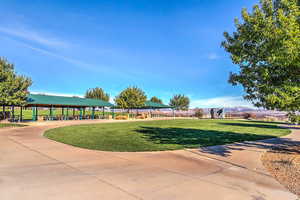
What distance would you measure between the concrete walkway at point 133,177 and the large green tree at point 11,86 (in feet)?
48.7

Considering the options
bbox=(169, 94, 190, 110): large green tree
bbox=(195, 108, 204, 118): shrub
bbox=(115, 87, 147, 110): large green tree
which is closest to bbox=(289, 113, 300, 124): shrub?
bbox=(115, 87, 147, 110): large green tree

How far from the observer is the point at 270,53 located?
17.1 feet

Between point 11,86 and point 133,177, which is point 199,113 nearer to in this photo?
point 11,86

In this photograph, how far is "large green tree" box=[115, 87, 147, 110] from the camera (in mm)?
37281

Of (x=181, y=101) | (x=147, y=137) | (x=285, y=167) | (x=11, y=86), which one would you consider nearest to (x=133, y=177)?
(x=285, y=167)

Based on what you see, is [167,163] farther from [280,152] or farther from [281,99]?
[280,152]

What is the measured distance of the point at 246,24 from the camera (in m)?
6.06

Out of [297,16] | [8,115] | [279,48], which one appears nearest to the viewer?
[279,48]

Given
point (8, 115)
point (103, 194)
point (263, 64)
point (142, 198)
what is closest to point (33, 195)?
point (103, 194)

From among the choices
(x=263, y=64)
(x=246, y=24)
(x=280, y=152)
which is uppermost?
(x=246, y=24)

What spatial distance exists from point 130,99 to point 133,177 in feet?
108

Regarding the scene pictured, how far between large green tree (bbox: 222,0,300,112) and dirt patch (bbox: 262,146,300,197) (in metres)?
1.78

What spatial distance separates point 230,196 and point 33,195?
3762 millimetres

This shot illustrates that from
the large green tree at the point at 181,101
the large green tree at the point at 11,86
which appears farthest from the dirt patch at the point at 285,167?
the large green tree at the point at 181,101
